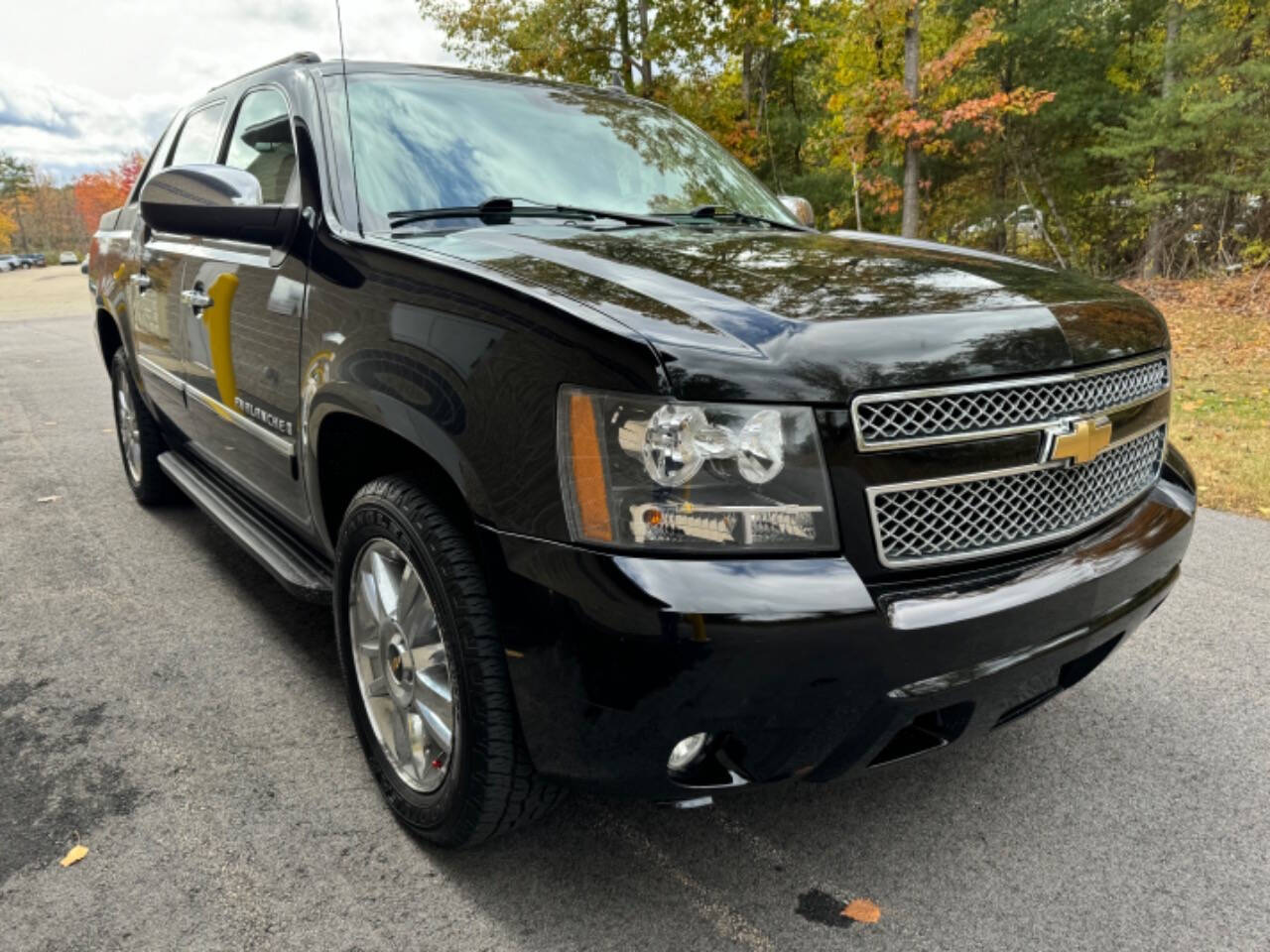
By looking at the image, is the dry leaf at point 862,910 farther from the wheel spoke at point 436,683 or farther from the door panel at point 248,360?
the door panel at point 248,360

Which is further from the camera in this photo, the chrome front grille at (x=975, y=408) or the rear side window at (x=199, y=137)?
the rear side window at (x=199, y=137)

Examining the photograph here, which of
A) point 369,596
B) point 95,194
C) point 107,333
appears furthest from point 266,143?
point 95,194

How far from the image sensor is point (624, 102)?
355 cm

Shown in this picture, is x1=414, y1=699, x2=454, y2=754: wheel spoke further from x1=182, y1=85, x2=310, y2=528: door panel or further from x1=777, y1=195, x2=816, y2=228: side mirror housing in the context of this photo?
x1=777, y1=195, x2=816, y2=228: side mirror housing

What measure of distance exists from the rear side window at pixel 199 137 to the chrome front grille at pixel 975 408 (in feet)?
10.00

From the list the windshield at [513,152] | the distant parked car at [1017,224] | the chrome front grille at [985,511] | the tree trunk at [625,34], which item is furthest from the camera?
the distant parked car at [1017,224]

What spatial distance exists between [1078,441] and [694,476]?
0.84 metres

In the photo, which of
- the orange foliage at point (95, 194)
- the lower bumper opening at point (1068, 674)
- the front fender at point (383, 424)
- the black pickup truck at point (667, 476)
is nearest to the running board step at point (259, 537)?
the black pickup truck at point (667, 476)

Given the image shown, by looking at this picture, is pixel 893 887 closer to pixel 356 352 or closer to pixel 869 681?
pixel 869 681

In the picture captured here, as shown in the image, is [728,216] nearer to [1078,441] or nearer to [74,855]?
[1078,441]

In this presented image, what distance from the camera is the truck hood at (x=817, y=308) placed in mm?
1626

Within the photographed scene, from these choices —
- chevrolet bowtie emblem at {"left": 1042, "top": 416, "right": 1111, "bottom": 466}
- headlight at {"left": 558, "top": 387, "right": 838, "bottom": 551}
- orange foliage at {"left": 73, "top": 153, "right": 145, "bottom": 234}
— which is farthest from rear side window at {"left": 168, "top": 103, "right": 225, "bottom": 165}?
orange foliage at {"left": 73, "top": 153, "right": 145, "bottom": 234}

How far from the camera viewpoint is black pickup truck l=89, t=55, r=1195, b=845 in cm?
159

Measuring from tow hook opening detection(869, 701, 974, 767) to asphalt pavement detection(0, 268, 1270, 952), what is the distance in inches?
11.4
